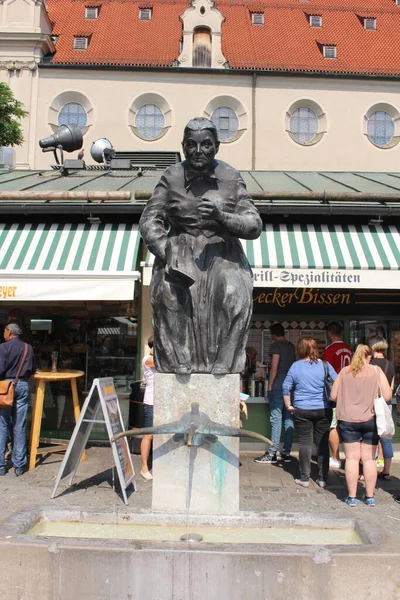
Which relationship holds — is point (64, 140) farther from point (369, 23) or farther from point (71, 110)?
point (369, 23)

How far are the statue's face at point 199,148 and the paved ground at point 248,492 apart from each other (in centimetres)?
330

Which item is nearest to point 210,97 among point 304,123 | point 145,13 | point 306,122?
point 304,123

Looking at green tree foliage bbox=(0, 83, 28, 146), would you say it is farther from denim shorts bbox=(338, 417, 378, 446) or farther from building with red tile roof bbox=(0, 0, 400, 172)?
denim shorts bbox=(338, 417, 378, 446)

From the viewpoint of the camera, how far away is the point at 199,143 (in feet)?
11.6

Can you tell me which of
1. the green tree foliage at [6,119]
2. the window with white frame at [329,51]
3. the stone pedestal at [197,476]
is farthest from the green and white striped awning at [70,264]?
the window with white frame at [329,51]

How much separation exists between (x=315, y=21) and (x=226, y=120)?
11.8 metres

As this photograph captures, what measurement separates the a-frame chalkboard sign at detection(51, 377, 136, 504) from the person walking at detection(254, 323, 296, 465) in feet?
7.78

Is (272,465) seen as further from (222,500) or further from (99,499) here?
(222,500)

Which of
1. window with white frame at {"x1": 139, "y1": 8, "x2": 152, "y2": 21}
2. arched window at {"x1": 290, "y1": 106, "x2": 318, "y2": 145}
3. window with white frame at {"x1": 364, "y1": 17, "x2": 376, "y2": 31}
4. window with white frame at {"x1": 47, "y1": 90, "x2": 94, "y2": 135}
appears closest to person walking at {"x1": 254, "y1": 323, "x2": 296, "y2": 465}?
window with white frame at {"x1": 47, "y1": 90, "x2": 94, "y2": 135}

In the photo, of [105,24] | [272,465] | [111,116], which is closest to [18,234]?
[272,465]

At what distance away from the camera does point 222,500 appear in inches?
134

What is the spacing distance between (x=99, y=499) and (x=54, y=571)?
3.64 metres

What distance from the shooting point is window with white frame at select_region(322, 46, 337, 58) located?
3421cm

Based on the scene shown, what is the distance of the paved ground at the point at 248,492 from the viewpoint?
5.85 meters
